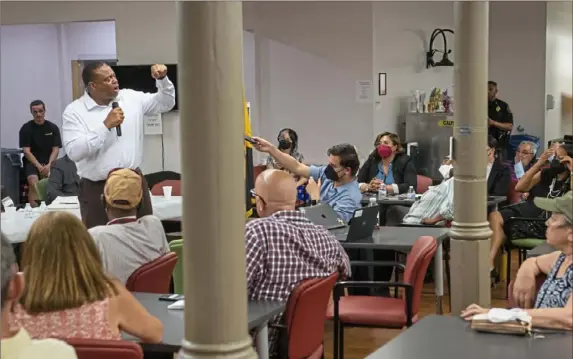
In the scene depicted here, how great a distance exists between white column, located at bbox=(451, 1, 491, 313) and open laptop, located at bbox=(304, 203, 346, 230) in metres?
1.32

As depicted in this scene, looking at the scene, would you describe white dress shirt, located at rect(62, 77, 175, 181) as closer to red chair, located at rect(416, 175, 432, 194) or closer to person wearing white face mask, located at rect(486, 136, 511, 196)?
person wearing white face mask, located at rect(486, 136, 511, 196)

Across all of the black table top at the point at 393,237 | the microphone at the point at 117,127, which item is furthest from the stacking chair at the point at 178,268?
the black table top at the point at 393,237

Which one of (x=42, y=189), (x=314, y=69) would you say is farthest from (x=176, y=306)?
(x=314, y=69)

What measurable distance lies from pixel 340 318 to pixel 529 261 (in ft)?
4.25

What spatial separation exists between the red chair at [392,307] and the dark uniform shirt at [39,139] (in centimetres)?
730

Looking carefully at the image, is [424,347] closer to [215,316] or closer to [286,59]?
[215,316]

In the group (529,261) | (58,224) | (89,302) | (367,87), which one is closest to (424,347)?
(529,261)

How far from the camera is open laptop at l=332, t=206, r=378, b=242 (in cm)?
507

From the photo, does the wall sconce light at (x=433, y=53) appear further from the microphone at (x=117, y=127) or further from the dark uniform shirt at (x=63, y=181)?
the microphone at (x=117, y=127)

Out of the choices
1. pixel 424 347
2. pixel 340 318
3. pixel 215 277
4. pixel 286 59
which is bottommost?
pixel 340 318

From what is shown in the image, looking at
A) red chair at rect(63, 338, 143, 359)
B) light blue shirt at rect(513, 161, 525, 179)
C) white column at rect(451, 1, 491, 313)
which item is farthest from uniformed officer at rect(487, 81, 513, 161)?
red chair at rect(63, 338, 143, 359)

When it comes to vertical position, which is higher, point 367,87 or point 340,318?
point 367,87

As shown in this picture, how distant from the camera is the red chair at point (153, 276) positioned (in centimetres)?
373

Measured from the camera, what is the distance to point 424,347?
2.63 metres
